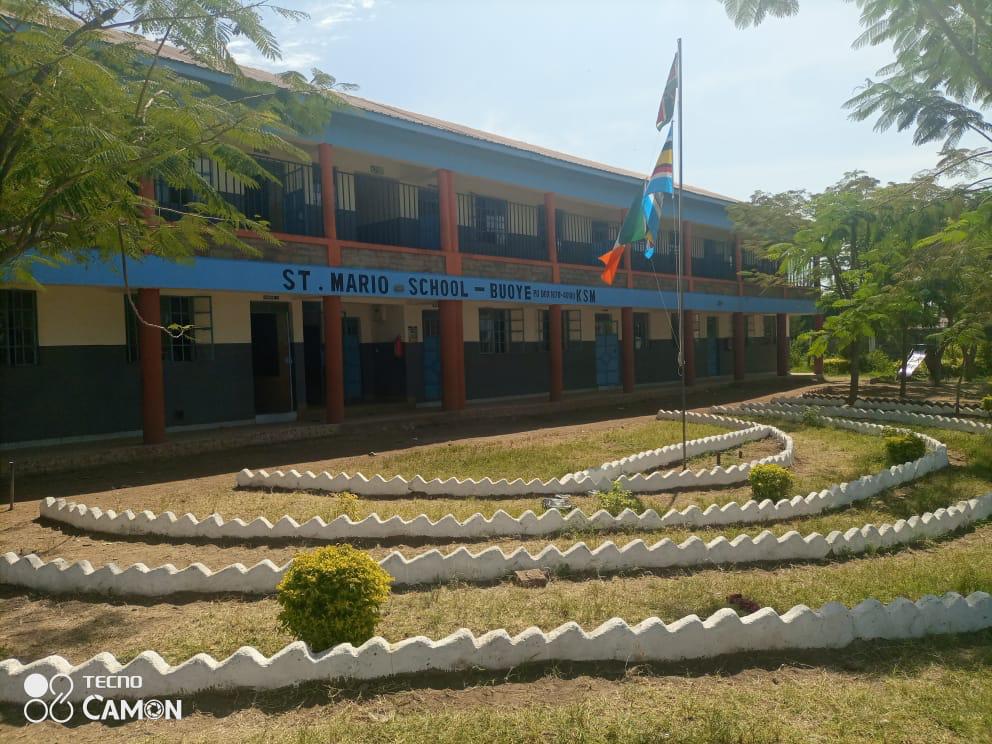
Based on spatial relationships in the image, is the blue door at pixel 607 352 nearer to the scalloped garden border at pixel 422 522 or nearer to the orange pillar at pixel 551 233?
the orange pillar at pixel 551 233

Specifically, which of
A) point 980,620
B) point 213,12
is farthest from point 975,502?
point 213,12

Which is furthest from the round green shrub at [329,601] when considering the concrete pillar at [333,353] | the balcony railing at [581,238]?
the balcony railing at [581,238]

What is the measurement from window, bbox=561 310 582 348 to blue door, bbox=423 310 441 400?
A: 5.30m

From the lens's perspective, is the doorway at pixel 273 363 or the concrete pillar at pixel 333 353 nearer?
the concrete pillar at pixel 333 353

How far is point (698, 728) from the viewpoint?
3.46 meters

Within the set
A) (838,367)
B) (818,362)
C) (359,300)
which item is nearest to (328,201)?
(359,300)

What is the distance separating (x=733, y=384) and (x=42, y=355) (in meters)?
22.7

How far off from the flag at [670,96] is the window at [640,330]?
15.0m

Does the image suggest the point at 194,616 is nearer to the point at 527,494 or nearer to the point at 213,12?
the point at 527,494

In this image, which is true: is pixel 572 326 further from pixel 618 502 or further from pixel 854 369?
pixel 618 502

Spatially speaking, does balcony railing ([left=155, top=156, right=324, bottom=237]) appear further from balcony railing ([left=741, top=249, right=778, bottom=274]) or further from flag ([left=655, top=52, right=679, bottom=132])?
balcony railing ([left=741, top=249, right=778, bottom=274])

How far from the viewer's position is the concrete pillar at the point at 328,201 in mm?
13852

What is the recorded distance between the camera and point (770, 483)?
322 inches

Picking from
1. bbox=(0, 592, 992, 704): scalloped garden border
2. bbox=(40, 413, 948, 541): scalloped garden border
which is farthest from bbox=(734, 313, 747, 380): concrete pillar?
bbox=(0, 592, 992, 704): scalloped garden border
